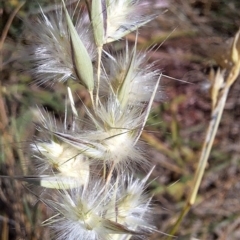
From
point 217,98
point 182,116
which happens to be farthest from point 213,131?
point 182,116

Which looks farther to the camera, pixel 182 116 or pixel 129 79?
pixel 182 116

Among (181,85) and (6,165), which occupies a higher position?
(6,165)

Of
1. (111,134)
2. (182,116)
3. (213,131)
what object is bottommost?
(182,116)

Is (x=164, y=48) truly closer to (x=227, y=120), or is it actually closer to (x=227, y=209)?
(x=227, y=120)

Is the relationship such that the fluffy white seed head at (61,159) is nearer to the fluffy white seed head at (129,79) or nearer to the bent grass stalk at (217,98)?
the fluffy white seed head at (129,79)

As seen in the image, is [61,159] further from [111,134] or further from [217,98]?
[217,98]

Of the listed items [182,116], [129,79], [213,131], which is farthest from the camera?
[182,116]

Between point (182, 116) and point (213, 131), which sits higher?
point (213, 131)

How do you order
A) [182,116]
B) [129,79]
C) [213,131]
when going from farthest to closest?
1. [182,116]
2. [213,131]
3. [129,79]

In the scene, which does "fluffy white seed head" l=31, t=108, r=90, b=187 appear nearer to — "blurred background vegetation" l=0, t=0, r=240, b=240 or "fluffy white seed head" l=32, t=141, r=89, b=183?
"fluffy white seed head" l=32, t=141, r=89, b=183

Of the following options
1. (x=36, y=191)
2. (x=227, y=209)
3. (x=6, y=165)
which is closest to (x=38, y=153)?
(x=36, y=191)
